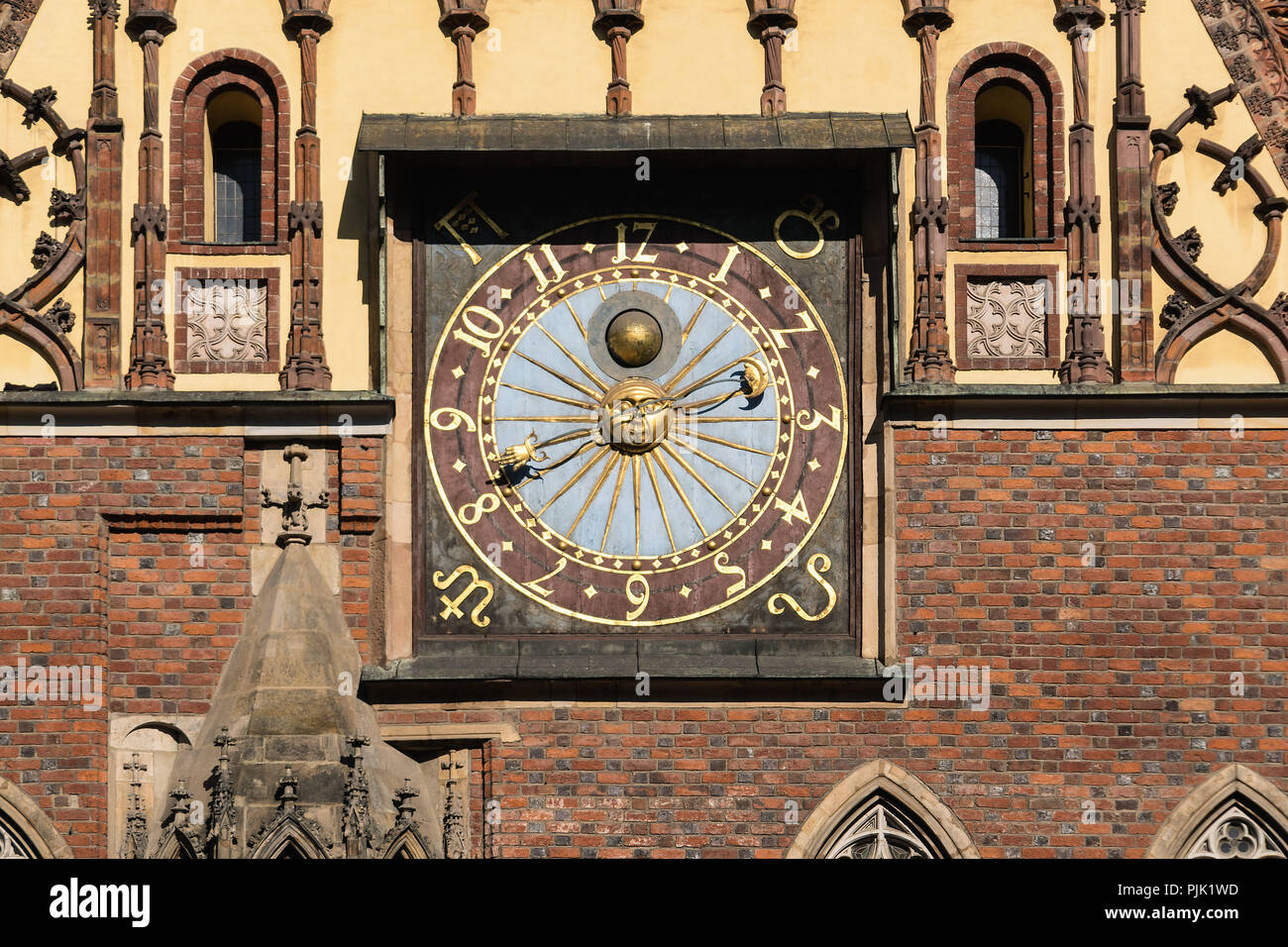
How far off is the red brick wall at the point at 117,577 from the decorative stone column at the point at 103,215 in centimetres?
54

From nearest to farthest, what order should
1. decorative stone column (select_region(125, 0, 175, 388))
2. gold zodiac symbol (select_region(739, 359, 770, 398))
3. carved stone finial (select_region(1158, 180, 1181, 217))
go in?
decorative stone column (select_region(125, 0, 175, 388)) → gold zodiac symbol (select_region(739, 359, 770, 398)) → carved stone finial (select_region(1158, 180, 1181, 217))

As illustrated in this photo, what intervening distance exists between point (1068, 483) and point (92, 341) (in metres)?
5.62

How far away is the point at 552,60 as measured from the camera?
61.8 feet

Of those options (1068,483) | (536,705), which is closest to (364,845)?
(536,705)

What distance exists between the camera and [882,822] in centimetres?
1789

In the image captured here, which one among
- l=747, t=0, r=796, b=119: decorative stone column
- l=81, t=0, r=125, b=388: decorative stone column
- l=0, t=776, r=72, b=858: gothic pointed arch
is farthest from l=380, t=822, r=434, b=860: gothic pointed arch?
l=747, t=0, r=796, b=119: decorative stone column

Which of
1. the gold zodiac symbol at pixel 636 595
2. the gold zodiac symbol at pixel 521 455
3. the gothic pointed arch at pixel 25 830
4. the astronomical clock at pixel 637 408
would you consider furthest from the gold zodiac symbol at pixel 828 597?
the gothic pointed arch at pixel 25 830

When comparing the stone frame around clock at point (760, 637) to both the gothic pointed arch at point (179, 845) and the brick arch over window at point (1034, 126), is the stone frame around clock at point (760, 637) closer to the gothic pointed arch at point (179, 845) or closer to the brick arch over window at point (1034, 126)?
the brick arch over window at point (1034, 126)

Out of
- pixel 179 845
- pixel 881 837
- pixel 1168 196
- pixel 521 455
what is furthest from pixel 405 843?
pixel 1168 196

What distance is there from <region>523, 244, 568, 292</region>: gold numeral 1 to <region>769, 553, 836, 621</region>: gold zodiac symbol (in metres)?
2.21

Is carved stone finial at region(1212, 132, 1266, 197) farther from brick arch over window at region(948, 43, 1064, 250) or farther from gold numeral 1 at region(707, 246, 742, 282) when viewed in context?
gold numeral 1 at region(707, 246, 742, 282)

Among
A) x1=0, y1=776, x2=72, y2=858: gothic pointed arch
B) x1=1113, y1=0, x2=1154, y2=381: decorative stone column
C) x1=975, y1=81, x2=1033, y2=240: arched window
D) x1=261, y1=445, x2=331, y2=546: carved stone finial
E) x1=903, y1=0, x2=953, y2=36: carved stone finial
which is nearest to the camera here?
x1=0, y1=776, x2=72, y2=858: gothic pointed arch

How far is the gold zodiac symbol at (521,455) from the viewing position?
725 inches

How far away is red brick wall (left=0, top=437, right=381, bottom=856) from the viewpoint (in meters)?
17.8
